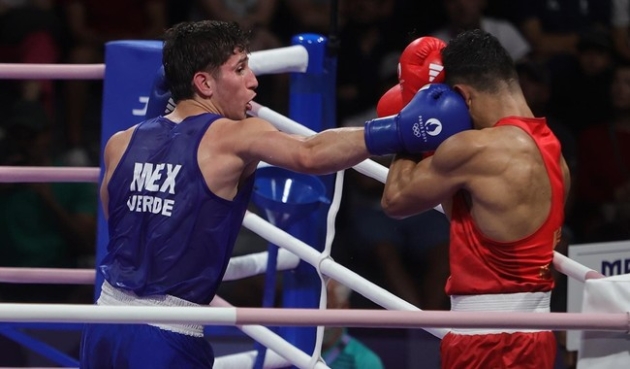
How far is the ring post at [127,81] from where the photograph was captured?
11.1ft

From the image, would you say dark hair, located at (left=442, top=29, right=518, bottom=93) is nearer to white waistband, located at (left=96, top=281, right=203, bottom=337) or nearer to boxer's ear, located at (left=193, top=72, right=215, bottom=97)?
boxer's ear, located at (left=193, top=72, right=215, bottom=97)

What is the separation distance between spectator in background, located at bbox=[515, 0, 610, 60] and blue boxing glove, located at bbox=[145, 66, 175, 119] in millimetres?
3262

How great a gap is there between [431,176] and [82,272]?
1242 millimetres

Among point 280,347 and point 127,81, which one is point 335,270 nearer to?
point 280,347

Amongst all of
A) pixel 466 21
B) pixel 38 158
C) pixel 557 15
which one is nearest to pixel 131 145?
pixel 38 158

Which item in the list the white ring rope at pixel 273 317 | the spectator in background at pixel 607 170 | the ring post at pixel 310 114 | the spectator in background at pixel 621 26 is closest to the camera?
the white ring rope at pixel 273 317

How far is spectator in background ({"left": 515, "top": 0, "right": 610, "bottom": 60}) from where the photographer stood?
19.9 ft

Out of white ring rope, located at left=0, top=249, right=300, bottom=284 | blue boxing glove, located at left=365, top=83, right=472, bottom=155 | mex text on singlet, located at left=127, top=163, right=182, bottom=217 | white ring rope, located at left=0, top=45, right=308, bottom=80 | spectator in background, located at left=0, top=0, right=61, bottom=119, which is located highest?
blue boxing glove, located at left=365, top=83, right=472, bottom=155

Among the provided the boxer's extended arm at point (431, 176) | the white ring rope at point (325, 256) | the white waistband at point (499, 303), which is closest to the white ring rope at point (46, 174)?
the white ring rope at point (325, 256)

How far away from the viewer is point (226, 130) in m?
2.75

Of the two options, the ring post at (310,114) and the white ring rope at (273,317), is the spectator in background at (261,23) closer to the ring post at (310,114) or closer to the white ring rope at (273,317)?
the ring post at (310,114)

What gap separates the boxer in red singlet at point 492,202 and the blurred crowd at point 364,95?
7.92 feet

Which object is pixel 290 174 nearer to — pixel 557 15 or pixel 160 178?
pixel 160 178

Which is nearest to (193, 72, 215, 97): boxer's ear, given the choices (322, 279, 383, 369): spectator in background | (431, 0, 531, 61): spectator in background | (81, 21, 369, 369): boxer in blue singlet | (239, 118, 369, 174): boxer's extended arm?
(81, 21, 369, 369): boxer in blue singlet
